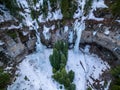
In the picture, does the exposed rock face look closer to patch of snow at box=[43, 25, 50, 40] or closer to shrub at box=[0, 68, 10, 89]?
patch of snow at box=[43, 25, 50, 40]

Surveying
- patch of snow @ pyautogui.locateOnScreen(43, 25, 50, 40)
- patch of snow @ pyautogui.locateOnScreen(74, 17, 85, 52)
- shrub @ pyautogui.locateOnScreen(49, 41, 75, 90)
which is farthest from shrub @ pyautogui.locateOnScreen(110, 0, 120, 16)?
patch of snow @ pyautogui.locateOnScreen(43, 25, 50, 40)

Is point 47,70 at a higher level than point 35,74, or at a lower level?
higher

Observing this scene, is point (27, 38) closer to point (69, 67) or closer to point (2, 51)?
point (2, 51)

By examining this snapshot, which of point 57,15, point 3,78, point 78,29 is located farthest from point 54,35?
point 3,78

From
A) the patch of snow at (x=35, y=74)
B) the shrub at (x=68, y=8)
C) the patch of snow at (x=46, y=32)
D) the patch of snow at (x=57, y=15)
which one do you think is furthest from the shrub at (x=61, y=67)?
the patch of snow at (x=57, y=15)

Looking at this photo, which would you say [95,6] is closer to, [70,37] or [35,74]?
[70,37]

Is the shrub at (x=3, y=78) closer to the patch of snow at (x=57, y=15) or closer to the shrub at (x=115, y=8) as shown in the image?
the patch of snow at (x=57, y=15)

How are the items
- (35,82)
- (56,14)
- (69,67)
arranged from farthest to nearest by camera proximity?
(56,14) → (69,67) → (35,82)

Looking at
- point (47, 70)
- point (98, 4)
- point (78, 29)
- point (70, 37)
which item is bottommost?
point (47, 70)

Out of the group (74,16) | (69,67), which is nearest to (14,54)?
(69,67)
